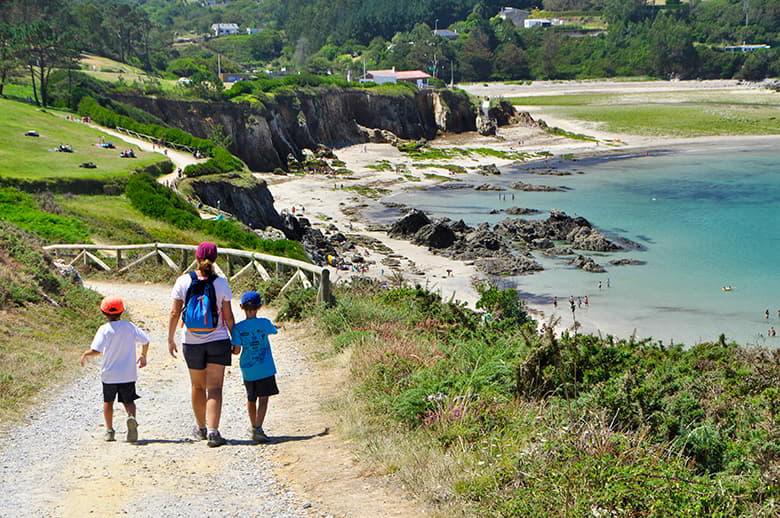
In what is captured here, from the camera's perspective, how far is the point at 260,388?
9.48 m

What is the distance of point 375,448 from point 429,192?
215 ft

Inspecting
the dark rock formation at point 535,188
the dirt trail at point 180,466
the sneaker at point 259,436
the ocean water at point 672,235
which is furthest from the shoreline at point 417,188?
the sneaker at point 259,436

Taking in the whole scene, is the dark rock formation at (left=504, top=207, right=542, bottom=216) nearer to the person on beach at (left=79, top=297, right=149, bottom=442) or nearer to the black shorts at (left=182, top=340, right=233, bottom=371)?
the person on beach at (left=79, top=297, right=149, bottom=442)

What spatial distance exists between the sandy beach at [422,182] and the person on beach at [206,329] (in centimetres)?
865

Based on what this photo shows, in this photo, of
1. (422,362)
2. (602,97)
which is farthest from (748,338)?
(602,97)

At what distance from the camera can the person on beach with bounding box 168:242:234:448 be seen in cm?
910

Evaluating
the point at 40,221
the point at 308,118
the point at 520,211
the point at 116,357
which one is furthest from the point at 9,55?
the point at 116,357

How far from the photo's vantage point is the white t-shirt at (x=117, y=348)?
31.4 ft

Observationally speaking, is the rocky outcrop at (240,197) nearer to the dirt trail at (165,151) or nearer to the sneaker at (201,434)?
the dirt trail at (165,151)

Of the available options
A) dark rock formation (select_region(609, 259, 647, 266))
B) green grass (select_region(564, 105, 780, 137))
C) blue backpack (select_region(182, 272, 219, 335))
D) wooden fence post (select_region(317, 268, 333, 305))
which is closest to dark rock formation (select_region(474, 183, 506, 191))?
dark rock formation (select_region(609, 259, 647, 266))

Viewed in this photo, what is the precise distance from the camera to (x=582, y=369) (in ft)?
32.7

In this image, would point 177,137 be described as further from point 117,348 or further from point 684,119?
point 684,119

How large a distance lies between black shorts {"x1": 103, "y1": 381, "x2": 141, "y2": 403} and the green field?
352ft

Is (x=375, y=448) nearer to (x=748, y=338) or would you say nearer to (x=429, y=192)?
(x=748, y=338)
